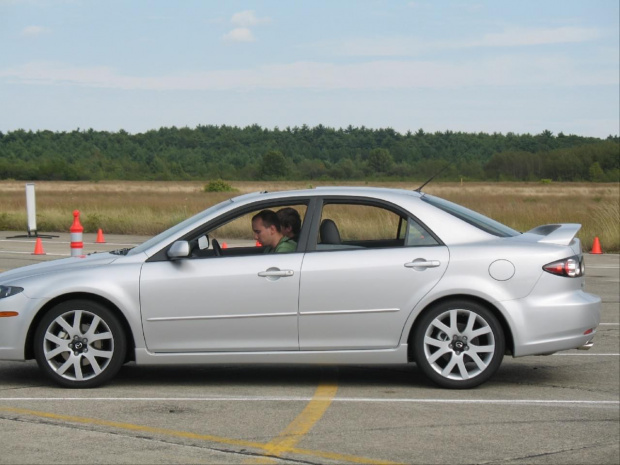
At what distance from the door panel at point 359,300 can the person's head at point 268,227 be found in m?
0.52

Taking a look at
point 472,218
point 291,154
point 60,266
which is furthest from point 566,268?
point 291,154

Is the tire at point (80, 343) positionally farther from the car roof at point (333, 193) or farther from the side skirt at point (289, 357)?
the car roof at point (333, 193)

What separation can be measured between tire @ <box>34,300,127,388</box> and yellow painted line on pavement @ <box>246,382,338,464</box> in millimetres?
1480

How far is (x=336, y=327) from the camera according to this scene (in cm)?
744

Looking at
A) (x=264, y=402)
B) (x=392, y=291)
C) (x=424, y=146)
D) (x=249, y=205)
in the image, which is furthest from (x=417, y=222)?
(x=424, y=146)

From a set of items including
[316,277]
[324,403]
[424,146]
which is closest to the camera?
[324,403]

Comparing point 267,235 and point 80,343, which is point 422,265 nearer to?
point 267,235

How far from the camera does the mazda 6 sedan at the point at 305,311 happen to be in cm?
742

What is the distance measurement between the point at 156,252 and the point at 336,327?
1435 mm

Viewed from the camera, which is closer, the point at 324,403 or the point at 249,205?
the point at 324,403

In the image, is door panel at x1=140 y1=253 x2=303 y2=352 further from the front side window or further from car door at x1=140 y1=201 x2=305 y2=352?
the front side window

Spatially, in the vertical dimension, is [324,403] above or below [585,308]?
below

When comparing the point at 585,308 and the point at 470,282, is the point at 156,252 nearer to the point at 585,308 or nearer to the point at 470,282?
the point at 470,282

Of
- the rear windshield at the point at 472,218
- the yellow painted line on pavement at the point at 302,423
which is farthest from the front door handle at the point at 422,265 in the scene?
the yellow painted line on pavement at the point at 302,423
